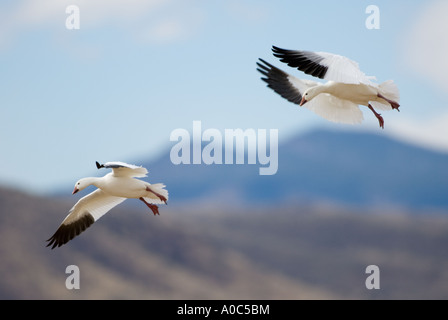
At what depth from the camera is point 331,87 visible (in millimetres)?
12789

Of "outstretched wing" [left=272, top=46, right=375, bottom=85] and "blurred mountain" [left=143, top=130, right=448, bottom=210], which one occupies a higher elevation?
"blurred mountain" [left=143, top=130, right=448, bottom=210]

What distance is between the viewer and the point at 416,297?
5856 cm

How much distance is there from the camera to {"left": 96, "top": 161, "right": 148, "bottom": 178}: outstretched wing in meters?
10.8

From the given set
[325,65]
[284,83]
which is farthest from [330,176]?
[325,65]

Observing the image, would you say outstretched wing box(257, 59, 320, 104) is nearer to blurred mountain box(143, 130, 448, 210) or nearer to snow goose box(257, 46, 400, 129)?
snow goose box(257, 46, 400, 129)

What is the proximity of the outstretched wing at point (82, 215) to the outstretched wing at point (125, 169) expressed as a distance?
1.49 metres

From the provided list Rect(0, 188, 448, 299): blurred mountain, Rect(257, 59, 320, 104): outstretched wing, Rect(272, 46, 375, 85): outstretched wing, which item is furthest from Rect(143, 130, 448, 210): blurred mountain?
Rect(272, 46, 375, 85): outstretched wing

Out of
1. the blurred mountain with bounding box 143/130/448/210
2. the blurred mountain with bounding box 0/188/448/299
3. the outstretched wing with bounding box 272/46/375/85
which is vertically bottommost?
the outstretched wing with bounding box 272/46/375/85

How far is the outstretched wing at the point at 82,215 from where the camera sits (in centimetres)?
1355

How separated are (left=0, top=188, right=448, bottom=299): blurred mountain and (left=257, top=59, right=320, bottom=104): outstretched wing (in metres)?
36.3

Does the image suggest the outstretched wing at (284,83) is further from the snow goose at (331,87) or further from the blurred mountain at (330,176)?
the blurred mountain at (330,176)

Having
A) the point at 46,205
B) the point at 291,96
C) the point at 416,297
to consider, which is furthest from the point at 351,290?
the point at 291,96

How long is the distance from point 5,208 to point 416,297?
29.6m
